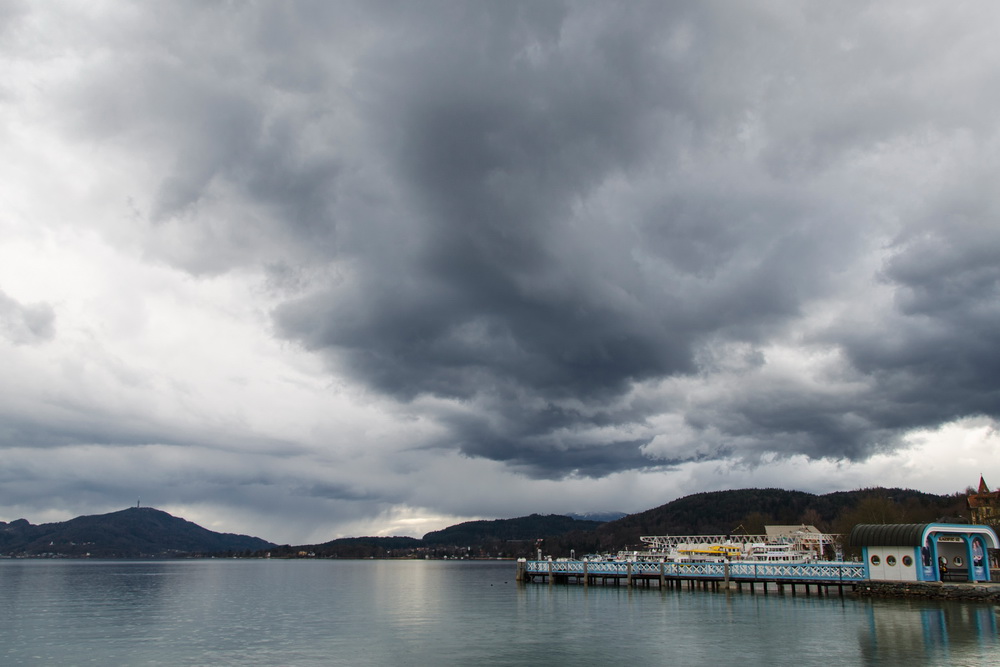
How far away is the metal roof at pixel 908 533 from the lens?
73.0 meters

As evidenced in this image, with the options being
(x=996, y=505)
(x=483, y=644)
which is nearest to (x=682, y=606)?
(x=483, y=644)

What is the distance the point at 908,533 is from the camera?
73.9 meters

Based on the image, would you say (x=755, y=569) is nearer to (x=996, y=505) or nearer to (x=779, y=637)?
(x=779, y=637)

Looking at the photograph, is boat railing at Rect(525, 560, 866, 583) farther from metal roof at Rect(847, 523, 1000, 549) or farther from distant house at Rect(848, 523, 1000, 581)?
metal roof at Rect(847, 523, 1000, 549)

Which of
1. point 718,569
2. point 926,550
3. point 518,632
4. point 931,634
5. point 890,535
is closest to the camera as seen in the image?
point 931,634

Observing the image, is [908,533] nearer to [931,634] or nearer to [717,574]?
[931,634]

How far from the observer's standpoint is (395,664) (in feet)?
141

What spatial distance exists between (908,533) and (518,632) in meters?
45.8

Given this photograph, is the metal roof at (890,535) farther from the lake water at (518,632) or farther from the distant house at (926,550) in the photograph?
the lake water at (518,632)

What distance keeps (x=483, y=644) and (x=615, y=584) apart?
67408 mm

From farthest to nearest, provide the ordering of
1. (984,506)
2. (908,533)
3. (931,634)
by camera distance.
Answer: (984,506) → (908,533) → (931,634)

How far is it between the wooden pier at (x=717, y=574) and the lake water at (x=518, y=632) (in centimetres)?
323

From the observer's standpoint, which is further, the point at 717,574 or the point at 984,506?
the point at 984,506

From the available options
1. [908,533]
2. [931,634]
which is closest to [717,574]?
[908,533]
